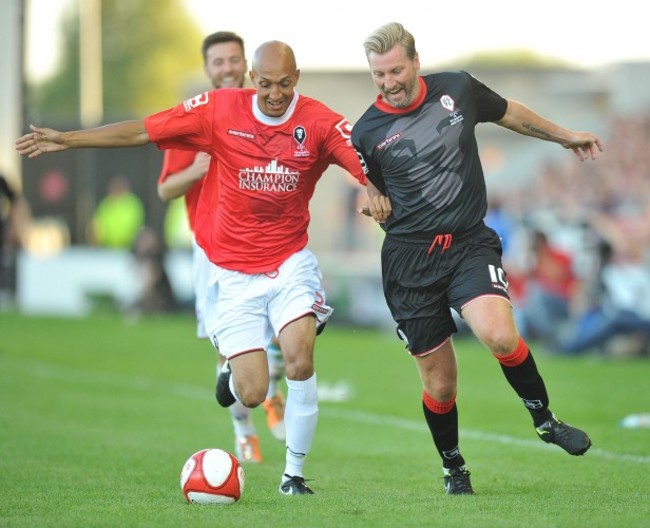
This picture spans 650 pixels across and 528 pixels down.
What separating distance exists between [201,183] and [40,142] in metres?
1.96

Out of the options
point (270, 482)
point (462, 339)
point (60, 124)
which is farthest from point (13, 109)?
point (270, 482)

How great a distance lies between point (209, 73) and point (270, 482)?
3137 mm

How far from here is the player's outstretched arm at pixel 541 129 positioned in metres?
7.82

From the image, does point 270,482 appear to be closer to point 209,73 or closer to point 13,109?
point 209,73

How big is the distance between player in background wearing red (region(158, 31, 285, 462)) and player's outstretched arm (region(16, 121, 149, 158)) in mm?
1293

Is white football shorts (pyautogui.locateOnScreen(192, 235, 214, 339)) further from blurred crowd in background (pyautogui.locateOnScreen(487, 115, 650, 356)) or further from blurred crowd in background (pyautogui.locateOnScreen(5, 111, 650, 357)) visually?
blurred crowd in background (pyautogui.locateOnScreen(487, 115, 650, 356))

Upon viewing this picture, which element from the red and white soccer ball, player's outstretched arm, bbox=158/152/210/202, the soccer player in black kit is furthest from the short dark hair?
the red and white soccer ball

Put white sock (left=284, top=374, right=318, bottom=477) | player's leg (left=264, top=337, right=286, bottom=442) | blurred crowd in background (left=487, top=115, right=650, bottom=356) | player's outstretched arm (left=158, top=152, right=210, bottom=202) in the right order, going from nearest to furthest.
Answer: white sock (left=284, top=374, right=318, bottom=477) → player's outstretched arm (left=158, top=152, right=210, bottom=202) → player's leg (left=264, top=337, right=286, bottom=442) → blurred crowd in background (left=487, top=115, right=650, bottom=356)

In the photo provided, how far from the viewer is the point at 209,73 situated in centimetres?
980

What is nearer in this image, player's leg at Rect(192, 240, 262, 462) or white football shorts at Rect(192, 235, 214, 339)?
white football shorts at Rect(192, 235, 214, 339)

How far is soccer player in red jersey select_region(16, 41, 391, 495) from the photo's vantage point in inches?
304

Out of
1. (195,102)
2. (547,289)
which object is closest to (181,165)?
(195,102)

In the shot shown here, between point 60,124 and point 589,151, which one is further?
point 60,124

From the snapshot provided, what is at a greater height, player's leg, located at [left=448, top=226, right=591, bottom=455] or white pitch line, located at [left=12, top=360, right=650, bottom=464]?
player's leg, located at [left=448, top=226, right=591, bottom=455]
